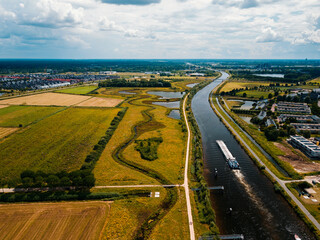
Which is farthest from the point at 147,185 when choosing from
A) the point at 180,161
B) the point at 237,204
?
the point at 237,204

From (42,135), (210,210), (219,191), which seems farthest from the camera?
(42,135)

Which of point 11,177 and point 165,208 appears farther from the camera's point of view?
point 11,177

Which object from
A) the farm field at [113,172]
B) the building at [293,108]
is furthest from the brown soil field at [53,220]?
the building at [293,108]

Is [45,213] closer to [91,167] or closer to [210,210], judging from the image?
[91,167]

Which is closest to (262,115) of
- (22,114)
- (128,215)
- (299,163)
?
(299,163)

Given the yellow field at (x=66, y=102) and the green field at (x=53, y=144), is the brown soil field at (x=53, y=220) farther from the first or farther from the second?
the yellow field at (x=66, y=102)
